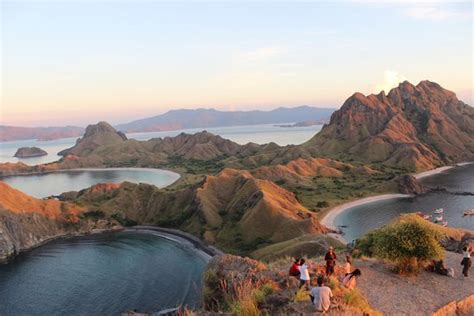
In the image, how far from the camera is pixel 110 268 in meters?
87.2

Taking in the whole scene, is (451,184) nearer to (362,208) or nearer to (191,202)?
(362,208)

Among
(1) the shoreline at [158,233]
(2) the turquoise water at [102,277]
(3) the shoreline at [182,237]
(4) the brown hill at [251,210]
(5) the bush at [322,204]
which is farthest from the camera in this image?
(5) the bush at [322,204]

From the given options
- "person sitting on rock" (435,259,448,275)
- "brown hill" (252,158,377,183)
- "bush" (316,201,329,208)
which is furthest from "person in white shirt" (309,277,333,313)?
"brown hill" (252,158,377,183)

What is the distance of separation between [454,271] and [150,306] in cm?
5175

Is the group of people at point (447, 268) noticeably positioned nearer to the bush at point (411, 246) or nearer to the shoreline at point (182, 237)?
the bush at point (411, 246)

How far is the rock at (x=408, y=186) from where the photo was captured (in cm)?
14512

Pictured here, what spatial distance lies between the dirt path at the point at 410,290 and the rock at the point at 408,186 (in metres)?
130

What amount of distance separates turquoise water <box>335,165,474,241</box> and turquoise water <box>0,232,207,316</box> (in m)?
41.9

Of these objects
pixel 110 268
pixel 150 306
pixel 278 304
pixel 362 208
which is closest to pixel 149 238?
pixel 110 268

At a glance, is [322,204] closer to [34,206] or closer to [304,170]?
[304,170]

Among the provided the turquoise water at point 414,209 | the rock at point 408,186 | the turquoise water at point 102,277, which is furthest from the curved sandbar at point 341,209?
the turquoise water at point 102,277

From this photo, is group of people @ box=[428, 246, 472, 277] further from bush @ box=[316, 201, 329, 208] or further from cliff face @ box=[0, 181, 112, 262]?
bush @ box=[316, 201, 329, 208]

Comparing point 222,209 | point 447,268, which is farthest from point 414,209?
point 447,268

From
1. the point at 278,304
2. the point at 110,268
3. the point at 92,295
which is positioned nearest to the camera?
the point at 278,304
